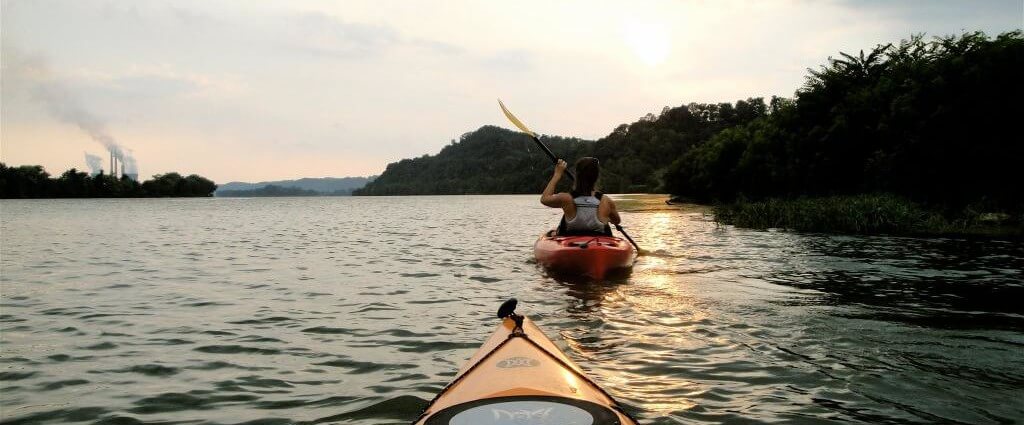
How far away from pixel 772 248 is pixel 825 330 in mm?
12574

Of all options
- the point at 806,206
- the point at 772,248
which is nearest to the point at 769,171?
the point at 806,206

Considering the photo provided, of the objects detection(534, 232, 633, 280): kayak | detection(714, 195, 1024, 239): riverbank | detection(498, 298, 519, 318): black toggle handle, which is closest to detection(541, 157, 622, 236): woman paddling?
detection(534, 232, 633, 280): kayak

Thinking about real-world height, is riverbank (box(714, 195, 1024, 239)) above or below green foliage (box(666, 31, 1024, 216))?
below

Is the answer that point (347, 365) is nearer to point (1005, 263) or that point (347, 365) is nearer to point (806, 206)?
point (1005, 263)

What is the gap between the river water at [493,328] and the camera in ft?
18.3

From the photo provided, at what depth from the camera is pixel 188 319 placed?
9594 mm

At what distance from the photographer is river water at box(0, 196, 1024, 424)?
5.57 meters

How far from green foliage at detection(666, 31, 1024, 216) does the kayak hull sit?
1254 inches

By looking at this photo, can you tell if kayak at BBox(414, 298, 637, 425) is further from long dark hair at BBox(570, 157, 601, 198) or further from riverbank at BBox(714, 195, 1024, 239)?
riverbank at BBox(714, 195, 1024, 239)

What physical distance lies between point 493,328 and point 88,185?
185916 mm

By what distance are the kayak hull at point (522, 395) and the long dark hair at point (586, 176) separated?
8.02 meters

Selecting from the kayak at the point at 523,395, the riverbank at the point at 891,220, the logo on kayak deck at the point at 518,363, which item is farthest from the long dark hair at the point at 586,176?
the riverbank at the point at 891,220

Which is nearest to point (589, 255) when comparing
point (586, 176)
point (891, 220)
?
point (586, 176)

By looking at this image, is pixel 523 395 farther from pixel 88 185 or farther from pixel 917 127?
pixel 88 185
